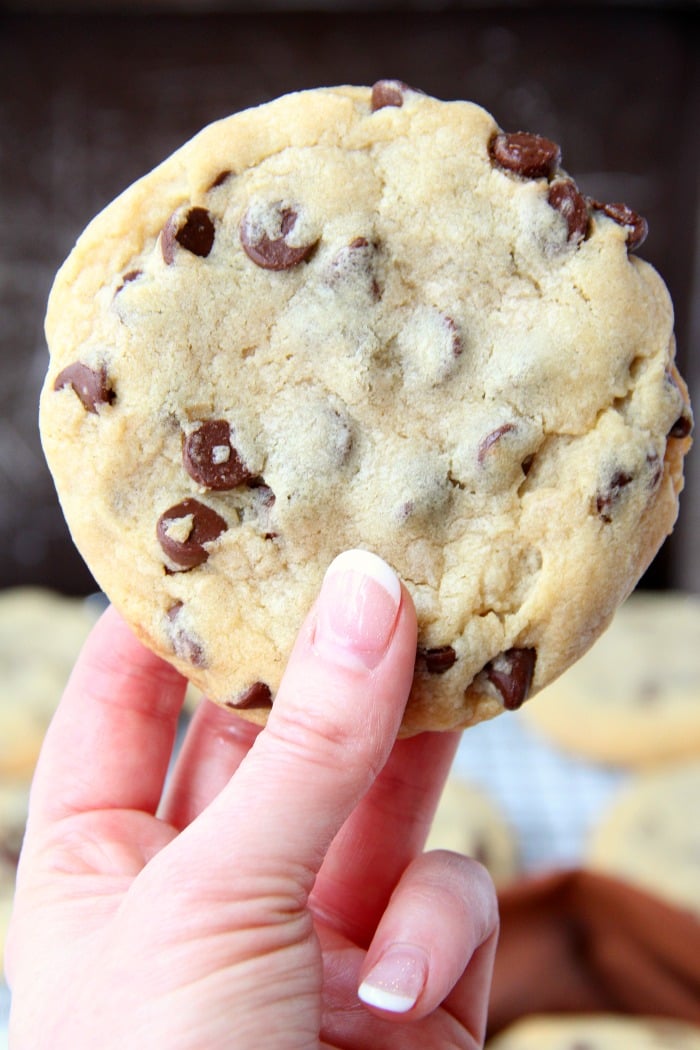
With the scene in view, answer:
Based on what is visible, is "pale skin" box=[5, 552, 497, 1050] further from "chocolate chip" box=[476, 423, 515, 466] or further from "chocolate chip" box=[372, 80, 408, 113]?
"chocolate chip" box=[372, 80, 408, 113]

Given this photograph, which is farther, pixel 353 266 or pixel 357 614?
pixel 353 266

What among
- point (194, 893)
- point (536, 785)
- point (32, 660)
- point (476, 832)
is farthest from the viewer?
point (32, 660)

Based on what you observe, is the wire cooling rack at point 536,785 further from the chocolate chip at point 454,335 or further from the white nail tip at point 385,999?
the chocolate chip at point 454,335

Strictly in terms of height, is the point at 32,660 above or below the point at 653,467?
below

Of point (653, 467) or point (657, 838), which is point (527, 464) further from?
point (657, 838)

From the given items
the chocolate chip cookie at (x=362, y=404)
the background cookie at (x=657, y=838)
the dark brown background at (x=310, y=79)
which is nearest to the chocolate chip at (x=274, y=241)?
the chocolate chip cookie at (x=362, y=404)

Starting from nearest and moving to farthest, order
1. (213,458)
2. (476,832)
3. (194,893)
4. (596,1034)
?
(194,893)
(213,458)
(596,1034)
(476,832)

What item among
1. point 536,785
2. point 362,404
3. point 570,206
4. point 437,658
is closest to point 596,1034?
point 536,785
